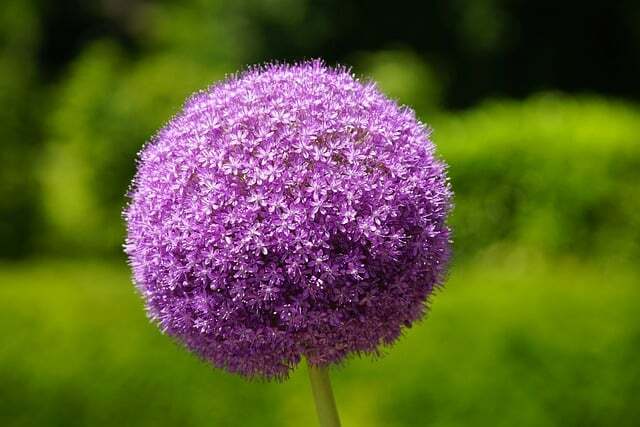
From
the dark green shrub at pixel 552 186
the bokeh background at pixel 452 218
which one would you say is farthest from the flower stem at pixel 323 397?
the dark green shrub at pixel 552 186

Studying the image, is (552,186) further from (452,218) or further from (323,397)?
(323,397)

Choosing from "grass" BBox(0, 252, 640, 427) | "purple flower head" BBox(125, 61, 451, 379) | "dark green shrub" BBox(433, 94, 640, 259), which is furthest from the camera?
"dark green shrub" BBox(433, 94, 640, 259)

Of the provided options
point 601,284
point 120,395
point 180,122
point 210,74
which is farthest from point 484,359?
point 210,74

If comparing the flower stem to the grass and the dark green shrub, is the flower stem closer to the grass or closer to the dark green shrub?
the grass

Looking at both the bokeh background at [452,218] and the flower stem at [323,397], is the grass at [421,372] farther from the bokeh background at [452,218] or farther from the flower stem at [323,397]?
the flower stem at [323,397]

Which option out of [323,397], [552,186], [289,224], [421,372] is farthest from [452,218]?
[289,224]

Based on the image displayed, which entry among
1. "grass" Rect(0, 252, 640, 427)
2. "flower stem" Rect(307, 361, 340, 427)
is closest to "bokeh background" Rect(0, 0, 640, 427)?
"grass" Rect(0, 252, 640, 427)

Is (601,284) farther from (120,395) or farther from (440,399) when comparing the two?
(120,395)
